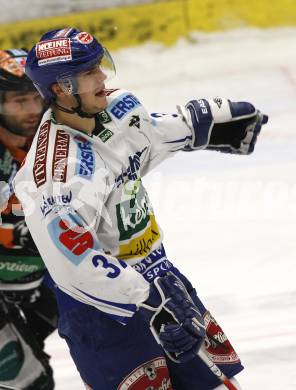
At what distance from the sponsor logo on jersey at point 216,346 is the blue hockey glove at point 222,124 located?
22.4 inches

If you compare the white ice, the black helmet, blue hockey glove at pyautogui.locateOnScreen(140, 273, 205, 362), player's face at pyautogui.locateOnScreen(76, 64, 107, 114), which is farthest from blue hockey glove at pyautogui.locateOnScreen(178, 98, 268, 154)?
the white ice

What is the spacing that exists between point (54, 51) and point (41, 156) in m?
0.29

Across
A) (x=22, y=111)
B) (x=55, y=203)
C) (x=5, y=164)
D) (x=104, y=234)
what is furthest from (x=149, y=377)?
(x=22, y=111)

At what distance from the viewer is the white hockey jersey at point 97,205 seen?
2.51m

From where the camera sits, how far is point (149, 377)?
2.70 m

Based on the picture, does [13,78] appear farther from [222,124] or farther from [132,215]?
[132,215]

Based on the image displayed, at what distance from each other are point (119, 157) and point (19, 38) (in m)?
5.14

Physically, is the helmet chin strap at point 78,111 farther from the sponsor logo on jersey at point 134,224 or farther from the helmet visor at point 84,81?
the sponsor logo on jersey at point 134,224

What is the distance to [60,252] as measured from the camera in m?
2.51

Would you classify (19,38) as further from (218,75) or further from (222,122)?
(222,122)

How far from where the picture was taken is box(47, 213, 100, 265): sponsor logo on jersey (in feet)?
8.20

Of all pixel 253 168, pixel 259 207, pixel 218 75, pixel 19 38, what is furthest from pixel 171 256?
pixel 19 38

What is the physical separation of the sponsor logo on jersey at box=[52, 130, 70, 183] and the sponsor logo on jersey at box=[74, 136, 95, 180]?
31 mm

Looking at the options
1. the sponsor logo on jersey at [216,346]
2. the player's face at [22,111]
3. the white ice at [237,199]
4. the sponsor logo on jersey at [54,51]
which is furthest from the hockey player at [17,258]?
the sponsor logo on jersey at [216,346]
